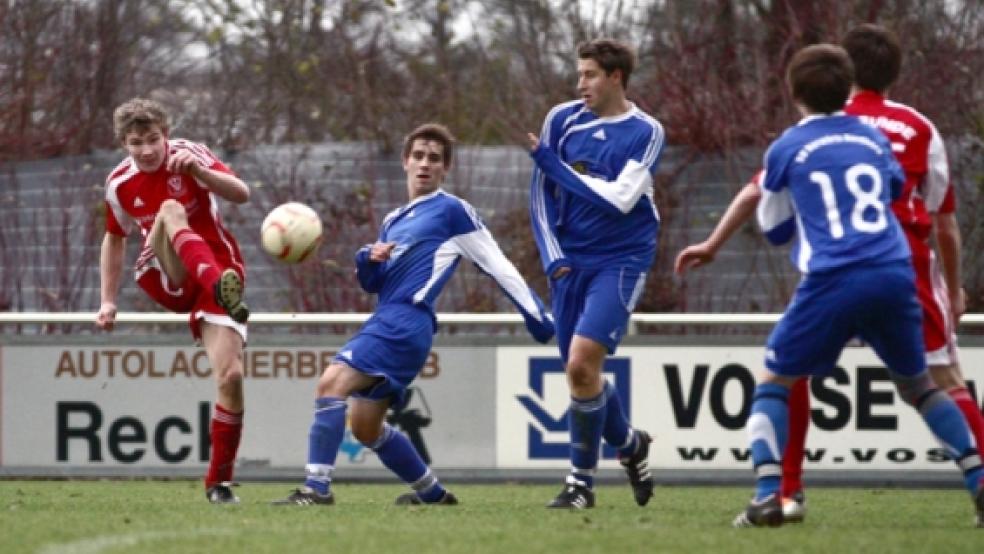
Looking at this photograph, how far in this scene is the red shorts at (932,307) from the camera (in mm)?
7145

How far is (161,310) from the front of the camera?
14500mm

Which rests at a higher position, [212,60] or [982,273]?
[212,60]

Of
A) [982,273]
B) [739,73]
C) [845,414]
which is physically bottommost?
[845,414]

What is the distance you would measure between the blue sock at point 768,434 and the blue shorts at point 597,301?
1650mm

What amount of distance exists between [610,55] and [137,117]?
83.8 inches

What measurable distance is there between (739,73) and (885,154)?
880 centimetres

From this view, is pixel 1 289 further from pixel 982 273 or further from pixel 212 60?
pixel 982 273

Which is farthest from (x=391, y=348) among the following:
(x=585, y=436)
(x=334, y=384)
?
(x=585, y=436)

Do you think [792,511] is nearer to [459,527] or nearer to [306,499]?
[459,527]

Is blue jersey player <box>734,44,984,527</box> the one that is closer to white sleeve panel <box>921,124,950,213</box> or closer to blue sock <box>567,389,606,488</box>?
white sleeve panel <box>921,124,950,213</box>

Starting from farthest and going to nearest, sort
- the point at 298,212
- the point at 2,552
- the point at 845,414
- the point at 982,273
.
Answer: the point at 982,273, the point at 845,414, the point at 298,212, the point at 2,552

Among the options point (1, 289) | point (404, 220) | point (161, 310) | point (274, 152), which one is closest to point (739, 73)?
point (274, 152)

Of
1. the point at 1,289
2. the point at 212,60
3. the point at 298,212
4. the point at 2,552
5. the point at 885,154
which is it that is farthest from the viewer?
the point at 212,60

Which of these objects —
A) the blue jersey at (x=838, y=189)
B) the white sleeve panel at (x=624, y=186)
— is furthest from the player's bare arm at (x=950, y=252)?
the white sleeve panel at (x=624, y=186)
